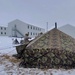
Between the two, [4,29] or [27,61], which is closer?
[27,61]

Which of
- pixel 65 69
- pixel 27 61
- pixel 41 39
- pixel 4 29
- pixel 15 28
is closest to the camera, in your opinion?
pixel 65 69

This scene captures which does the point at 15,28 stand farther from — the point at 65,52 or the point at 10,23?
the point at 65,52

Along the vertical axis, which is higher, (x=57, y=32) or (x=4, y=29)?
(x=4, y=29)

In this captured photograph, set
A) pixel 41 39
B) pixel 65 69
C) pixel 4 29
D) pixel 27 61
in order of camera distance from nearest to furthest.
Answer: pixel 65 69 → pixel 27 61 → pixel 41 39 → pixel 4 29

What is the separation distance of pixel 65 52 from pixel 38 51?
90 centimetres

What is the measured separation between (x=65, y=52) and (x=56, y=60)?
403mm

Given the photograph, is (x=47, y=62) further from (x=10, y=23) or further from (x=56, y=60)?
(x=10, y=23)

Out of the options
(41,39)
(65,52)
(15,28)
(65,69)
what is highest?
(15,28)

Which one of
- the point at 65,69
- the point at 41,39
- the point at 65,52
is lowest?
the point at 65,69

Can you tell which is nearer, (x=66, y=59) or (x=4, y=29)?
(x=66, y=59)

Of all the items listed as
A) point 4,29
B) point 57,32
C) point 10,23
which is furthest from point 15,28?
point 57,32

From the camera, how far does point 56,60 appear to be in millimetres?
4949

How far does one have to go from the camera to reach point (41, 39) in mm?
5484

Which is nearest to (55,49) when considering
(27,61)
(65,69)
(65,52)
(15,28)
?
(65,52)
